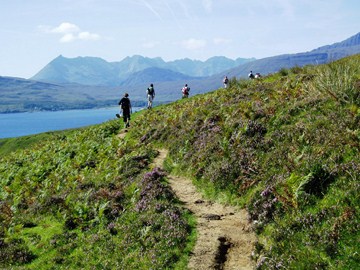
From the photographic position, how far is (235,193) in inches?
596

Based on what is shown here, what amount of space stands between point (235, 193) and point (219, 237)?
3103 millimetres

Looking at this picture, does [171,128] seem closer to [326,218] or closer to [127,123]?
[127,123]

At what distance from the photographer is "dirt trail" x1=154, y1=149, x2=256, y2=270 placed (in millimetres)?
10844

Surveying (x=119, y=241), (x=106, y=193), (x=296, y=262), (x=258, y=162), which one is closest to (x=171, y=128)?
(x=106, y=193)

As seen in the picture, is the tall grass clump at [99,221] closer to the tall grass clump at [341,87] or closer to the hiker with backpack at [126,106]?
the tall grass clump at [341,87]

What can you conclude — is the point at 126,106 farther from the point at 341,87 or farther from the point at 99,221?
the point at 341,87

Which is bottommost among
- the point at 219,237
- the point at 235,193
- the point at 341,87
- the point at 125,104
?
the point at 219,237

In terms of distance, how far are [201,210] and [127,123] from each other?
25.5 meters

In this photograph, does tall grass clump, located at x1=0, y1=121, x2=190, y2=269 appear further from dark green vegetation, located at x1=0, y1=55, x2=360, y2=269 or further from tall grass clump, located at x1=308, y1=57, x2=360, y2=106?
tall grass clump, located at x1=308, y1=57, x2=360, y2=106

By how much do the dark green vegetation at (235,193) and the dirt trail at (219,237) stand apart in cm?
47

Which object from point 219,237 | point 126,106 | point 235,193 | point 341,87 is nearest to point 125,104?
point 126,106

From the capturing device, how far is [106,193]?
58.8 feet

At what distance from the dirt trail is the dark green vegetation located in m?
0.47

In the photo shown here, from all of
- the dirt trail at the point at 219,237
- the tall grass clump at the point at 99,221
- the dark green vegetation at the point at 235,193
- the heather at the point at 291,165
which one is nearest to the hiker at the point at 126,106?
the dark green vegetation at the point at 235,193
